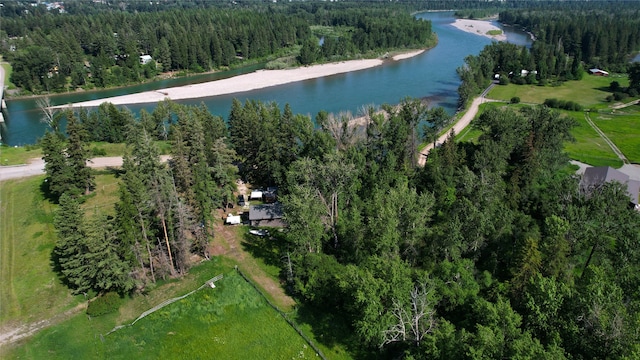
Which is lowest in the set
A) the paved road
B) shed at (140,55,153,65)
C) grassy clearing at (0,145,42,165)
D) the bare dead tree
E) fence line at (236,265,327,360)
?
fence line at (236,265,327,360)

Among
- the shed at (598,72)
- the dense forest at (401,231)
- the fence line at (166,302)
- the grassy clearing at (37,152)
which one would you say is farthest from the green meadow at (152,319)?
the shed at (598,72)

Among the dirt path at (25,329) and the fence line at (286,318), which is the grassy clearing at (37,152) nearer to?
the fence line at (286,318)

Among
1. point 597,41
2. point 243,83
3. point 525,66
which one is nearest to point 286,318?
point 243,83

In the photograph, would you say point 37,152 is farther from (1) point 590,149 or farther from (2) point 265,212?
(1) point 590,149

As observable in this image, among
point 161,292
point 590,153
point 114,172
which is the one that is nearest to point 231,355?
point 161,292

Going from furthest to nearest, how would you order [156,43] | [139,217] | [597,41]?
[597,41], [156,43], [139,217]

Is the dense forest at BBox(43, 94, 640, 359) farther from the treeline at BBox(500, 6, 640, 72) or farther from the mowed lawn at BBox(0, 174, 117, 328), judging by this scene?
the treeline at BBox(500, 6, 640, 72)

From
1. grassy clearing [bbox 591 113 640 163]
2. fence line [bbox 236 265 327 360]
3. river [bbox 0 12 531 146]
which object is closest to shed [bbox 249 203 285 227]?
fence line [bbox 236 265 327 360]
